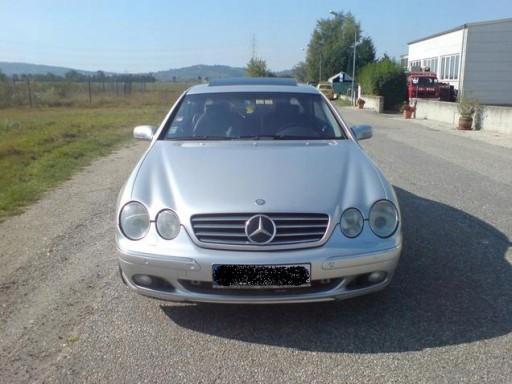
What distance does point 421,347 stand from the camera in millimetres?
3102

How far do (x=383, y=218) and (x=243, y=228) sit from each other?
0.94 meters

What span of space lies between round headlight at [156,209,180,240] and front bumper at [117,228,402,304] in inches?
1.9

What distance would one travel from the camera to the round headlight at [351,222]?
10.5 ft

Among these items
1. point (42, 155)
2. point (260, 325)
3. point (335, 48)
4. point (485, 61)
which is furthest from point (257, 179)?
point (335, 48)

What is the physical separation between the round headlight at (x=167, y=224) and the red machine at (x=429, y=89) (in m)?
30.3

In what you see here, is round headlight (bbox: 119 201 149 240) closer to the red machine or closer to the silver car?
the silver car

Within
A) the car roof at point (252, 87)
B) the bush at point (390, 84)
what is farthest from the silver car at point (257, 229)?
the bush at point (390, 84)

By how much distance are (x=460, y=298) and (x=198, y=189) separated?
2066 mm

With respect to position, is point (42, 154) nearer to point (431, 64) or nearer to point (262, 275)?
point (262, 275)

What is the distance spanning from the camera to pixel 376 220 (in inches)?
131

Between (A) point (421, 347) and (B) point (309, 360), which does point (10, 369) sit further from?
(A) point (421, 347)

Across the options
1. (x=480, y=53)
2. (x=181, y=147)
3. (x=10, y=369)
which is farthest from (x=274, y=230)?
(x=480, y=53)

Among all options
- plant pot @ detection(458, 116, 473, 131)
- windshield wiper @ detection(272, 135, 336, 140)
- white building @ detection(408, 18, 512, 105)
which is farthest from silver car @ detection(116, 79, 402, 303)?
white building @ detection(408, 18, 512, 105)

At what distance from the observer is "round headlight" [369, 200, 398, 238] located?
330 centimetres
